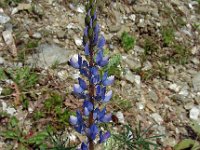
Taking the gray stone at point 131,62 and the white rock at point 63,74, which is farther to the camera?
the gray stone at point 131,62

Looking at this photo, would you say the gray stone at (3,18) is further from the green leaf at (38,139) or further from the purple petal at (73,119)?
the purple petal at (73,119)

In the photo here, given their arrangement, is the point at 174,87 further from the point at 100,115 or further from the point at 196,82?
the point at 100,115

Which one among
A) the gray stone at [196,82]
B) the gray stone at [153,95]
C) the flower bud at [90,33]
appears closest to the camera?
the flower bud at [90,33]

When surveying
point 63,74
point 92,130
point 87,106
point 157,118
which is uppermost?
point 87,106

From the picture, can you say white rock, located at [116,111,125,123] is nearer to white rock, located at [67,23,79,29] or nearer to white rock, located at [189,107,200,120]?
white rock, located at [189,107,200,120]

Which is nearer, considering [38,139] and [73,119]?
[73,119]

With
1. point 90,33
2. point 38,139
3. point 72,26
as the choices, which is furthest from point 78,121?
point 72,26

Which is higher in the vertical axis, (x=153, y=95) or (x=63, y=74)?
(x=63, y=74)

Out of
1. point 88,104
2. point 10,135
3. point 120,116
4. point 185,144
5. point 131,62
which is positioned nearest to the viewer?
point 88,104

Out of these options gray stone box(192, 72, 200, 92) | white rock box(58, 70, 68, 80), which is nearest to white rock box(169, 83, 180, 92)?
gray stone box(192, 72, 200, 92)

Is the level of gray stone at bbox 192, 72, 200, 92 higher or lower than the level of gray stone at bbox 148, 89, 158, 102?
higher

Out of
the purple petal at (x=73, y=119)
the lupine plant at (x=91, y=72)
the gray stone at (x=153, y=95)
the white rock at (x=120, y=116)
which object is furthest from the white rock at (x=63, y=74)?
the purple petal at (x=73, y=119)
